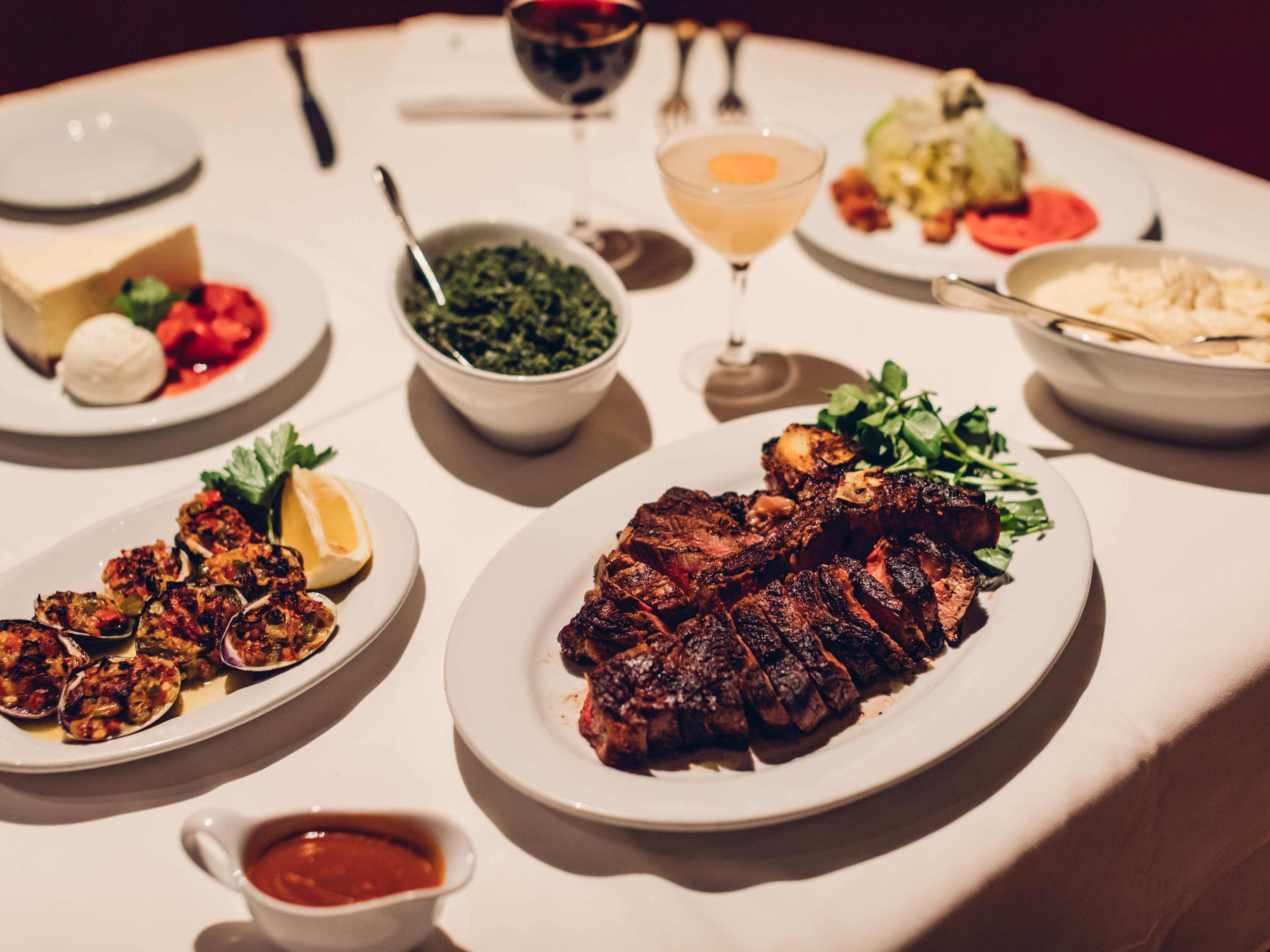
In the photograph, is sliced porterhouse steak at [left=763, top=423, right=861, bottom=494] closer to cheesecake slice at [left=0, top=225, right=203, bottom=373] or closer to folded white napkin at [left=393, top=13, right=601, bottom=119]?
cheesecake slice at [left=0, top=225, right=203, bottom=373]

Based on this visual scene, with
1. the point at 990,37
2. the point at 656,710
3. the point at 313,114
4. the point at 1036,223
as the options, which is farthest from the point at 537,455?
the point at 990,37

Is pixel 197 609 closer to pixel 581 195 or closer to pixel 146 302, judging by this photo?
pixel 146 302

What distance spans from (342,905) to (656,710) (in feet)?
1.68

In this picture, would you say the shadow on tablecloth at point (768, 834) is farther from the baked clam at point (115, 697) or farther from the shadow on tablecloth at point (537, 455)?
the shadow on tablecloth at point (537, 455)

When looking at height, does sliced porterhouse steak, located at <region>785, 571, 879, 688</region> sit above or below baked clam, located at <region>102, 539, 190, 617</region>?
above

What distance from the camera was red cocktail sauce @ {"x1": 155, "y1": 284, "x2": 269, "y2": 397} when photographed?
2428mm

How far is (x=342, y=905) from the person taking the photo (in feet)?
3.98

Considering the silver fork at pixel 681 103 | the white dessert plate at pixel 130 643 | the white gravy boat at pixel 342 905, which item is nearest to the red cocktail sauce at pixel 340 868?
the white gravy boat at pixel 342 905

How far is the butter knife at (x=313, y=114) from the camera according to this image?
136 inches

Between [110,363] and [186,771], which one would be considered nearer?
[186,771]

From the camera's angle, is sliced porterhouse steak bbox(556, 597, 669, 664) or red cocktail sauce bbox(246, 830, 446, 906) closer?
red cocktail sauce bbox(246, 830, 446, 906)

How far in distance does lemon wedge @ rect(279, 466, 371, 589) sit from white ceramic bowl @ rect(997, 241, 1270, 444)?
1569 millimetres

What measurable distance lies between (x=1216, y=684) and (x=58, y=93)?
4404 mm

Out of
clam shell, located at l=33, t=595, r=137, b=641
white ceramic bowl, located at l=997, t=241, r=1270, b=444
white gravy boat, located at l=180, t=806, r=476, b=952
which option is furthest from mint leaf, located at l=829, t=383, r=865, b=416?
clam shell, located at l=33, t=595, r=137, b=641
